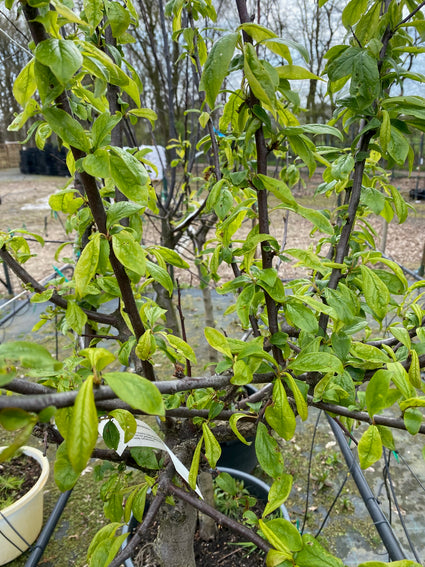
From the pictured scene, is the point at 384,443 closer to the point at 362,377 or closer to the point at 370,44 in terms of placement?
the point at 362,377

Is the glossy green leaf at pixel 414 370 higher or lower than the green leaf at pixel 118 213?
lower

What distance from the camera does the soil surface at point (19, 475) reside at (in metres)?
2.01

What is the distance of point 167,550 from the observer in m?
1.25

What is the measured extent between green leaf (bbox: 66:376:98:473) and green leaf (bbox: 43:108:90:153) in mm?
345

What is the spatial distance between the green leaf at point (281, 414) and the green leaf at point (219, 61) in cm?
50

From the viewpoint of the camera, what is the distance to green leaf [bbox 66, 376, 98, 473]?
1.43 feet

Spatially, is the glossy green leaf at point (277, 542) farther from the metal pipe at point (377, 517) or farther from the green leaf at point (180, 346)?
the metal pipe at point (377, 517)

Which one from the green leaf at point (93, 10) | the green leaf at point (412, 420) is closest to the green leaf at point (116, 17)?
the green leaf at point (93, 10)

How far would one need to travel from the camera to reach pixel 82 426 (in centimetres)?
44

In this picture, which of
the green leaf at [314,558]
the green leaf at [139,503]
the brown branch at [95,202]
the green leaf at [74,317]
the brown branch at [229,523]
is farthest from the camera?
the green leaf at [74,317]

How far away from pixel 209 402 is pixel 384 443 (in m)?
0.38

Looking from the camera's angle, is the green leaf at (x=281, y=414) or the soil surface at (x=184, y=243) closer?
the green leaf at (x=281, y=414)

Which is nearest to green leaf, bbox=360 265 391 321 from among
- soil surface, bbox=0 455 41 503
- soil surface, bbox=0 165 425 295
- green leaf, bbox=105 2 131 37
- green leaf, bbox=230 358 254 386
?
green leaf, bbox=230 358 254 386

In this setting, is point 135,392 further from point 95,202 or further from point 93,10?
point 93,10
